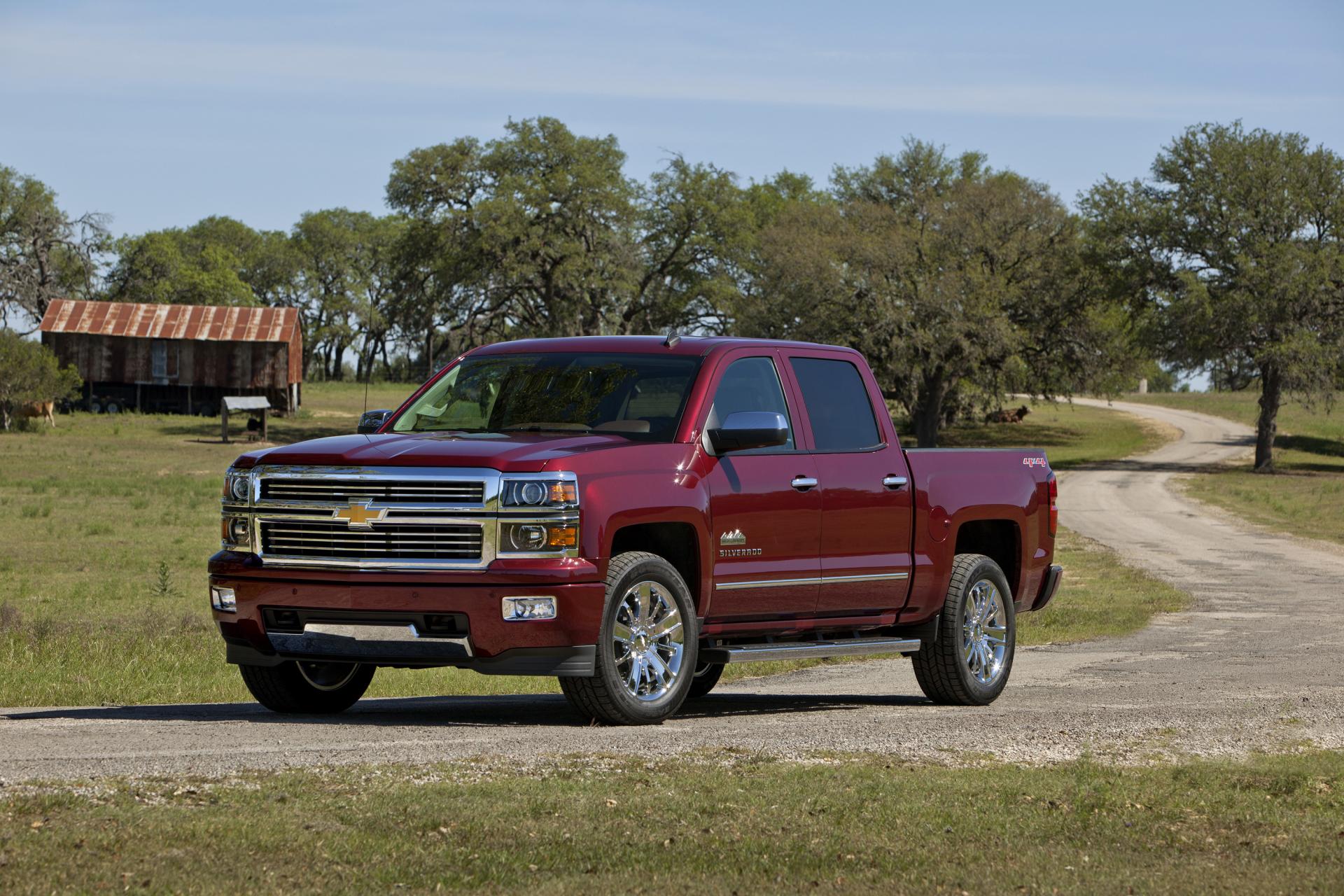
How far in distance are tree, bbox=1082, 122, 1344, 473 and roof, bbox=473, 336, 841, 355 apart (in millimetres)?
50588

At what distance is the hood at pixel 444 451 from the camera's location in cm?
817

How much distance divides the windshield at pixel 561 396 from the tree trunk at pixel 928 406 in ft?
178

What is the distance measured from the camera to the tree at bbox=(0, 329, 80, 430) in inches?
2640

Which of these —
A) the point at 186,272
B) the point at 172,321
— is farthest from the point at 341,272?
the point at 172,321

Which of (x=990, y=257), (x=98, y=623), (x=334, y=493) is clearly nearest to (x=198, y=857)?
(x=334, y=493)

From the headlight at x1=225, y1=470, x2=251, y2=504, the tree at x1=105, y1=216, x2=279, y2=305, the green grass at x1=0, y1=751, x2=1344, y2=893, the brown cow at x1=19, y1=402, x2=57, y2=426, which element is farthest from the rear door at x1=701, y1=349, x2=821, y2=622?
the tree at x1=105, y1=216, x2=279, y2=305

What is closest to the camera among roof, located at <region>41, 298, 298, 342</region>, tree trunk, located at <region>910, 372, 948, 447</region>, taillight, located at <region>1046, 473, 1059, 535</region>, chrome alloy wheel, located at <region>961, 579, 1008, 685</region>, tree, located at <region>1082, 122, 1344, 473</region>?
chrome alloy wheel, located at <region>961, 579, 1008, 685</region>

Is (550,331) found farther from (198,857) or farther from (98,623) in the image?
(198,857)

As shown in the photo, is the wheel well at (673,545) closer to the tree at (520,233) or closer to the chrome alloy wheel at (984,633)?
the chrome alloy wheel at (984,633)

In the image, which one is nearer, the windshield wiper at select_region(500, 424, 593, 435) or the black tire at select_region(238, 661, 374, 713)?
the windshield wiper at select_region(500, 424, 593, 435)

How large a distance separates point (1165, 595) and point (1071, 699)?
1374cm

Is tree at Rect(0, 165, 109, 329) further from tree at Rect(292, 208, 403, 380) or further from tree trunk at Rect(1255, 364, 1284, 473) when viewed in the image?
tree trunk at Rect(1255, 364, 1284, 473)

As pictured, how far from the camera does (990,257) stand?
64.6 metres

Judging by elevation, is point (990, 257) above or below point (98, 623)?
above
